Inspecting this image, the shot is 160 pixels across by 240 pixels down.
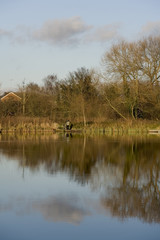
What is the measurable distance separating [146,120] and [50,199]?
2862 cm

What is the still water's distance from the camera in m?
5.79

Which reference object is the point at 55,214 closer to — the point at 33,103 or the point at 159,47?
the point at 159,47

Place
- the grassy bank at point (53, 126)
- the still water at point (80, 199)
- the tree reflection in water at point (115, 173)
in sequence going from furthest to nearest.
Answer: the grassy bank at point (53, 126), the tree reflection in water at point (115, 173), the still water at point (80, 199)

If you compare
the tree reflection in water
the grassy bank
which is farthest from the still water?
the grassy bank

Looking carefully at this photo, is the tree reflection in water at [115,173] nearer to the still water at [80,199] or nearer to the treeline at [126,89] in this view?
the still water at [80,199]

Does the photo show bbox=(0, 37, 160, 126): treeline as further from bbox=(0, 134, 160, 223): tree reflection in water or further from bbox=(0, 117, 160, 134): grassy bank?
bbox=(0, 134, 160, 223): tree reflection in water

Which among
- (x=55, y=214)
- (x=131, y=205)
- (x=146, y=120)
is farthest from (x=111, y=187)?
(x=146, y=120)

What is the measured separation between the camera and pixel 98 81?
37.1 m

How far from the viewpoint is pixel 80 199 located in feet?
25.2

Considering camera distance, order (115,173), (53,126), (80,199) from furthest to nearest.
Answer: (53,126)
(115,173)
(80,199)

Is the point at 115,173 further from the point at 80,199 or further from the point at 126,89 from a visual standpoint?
the point at 126,89

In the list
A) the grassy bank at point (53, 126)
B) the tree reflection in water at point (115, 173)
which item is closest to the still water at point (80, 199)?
the tree reflection in water at point (115, 173)

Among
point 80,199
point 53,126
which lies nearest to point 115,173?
point 80,199

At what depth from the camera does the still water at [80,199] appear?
5.79m
